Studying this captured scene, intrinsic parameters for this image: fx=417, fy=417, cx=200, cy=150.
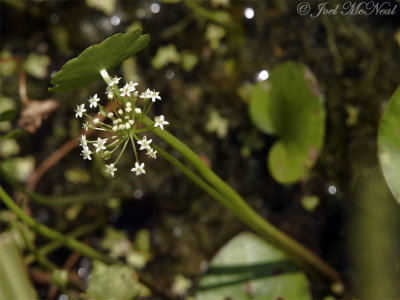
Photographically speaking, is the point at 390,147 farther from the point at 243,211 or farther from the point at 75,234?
the point at 75,234

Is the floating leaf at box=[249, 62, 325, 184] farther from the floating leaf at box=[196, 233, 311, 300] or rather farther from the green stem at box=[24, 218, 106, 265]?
the green stem at box=[24, 218, 106, 265]

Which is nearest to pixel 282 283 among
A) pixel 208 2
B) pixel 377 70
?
pixel 377 70

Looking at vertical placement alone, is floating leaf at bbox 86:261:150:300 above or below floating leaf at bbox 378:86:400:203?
below

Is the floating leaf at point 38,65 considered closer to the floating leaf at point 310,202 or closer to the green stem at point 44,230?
the green stem at point 44,230

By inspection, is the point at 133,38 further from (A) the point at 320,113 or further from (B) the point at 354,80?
(B) the point at 354,80

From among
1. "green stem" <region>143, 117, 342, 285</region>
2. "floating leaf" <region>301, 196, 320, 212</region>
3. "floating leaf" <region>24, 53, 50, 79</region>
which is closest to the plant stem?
"green stem" <region>143, 117, 342, 285</region>

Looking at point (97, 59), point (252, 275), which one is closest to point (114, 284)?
point (252, 275)

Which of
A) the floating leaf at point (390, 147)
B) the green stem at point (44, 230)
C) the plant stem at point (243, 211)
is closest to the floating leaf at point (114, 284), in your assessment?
the green stem at point (44, 230)
